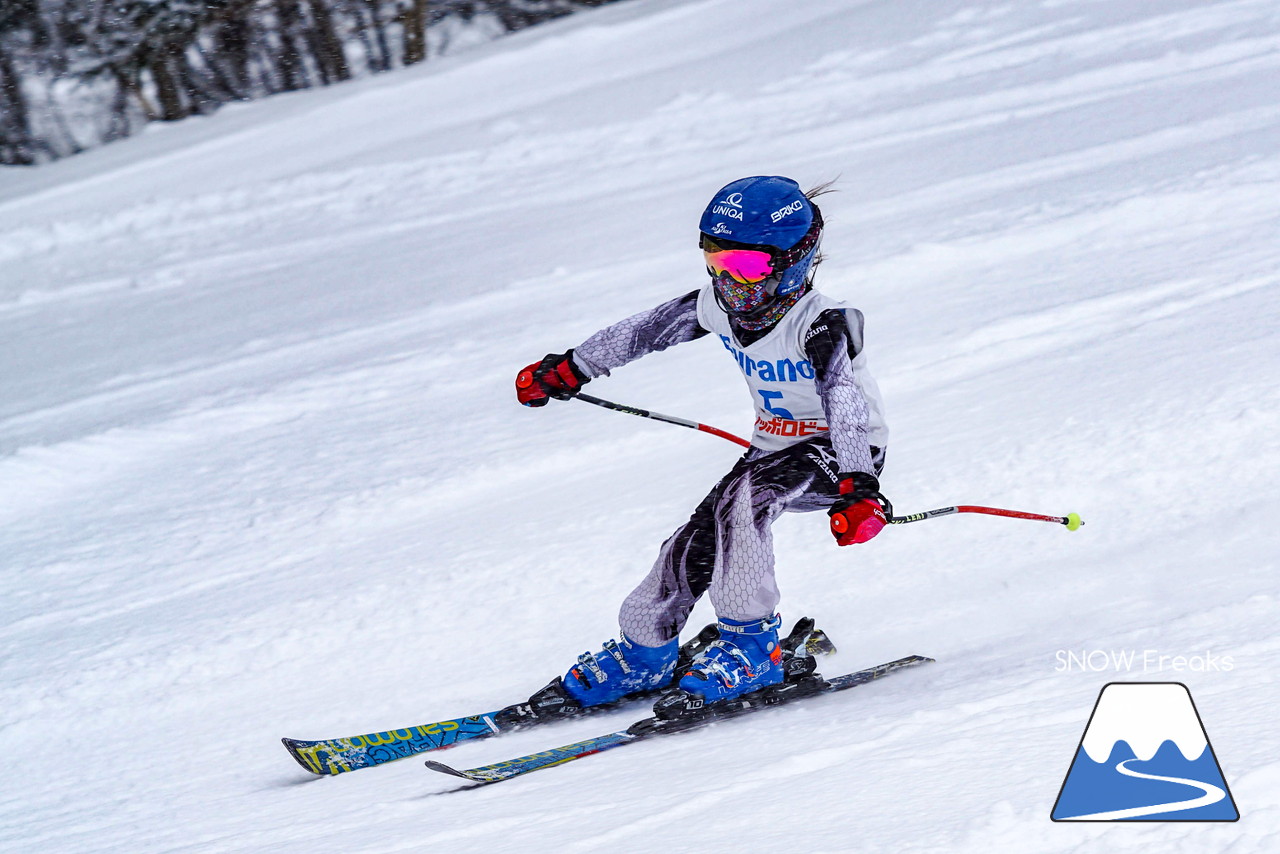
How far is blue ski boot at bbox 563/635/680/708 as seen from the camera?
3.19 metres

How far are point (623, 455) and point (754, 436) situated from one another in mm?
1668

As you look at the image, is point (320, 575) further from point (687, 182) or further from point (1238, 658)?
point (687, 182)

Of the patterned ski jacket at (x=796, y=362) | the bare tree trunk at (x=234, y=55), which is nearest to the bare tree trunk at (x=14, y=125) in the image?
the bare tree trunk at (x=234, y=55)

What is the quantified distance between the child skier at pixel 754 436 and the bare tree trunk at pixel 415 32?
11286 mm

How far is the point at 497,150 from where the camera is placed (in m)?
9.56

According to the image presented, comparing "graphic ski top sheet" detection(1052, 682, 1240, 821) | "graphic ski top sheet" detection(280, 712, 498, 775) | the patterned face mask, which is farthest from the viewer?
"graphic ski top sheet" detection(280, 712, 498, 775)

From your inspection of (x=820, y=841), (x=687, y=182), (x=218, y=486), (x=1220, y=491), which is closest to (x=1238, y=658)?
(x=820, y=841)

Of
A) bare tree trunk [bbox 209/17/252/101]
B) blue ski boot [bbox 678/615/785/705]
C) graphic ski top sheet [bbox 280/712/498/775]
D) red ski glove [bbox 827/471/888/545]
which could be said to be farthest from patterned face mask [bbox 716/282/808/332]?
bare tree trunk [bbox 209/17/252/101]

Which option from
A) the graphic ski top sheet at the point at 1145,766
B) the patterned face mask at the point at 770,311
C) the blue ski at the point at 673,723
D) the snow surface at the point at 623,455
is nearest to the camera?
the graphic ski top sheet at the point at 1145,766

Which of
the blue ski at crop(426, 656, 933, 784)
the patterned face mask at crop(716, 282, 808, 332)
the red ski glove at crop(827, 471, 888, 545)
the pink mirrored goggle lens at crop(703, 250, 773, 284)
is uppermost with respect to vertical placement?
the pink mirrored goggle lens at crop(703, 250, 773, 284)

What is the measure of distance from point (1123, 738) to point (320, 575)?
10.1 feet

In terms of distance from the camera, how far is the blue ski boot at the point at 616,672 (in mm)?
3193

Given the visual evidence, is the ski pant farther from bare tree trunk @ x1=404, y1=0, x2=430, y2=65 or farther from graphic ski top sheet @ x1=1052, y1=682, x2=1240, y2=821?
bare tree trunk @ x1=404, y1=0, x2=430, y2=65

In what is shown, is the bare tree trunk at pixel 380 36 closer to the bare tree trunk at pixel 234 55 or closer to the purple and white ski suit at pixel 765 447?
the bare tree trunk at pixel 234 55
